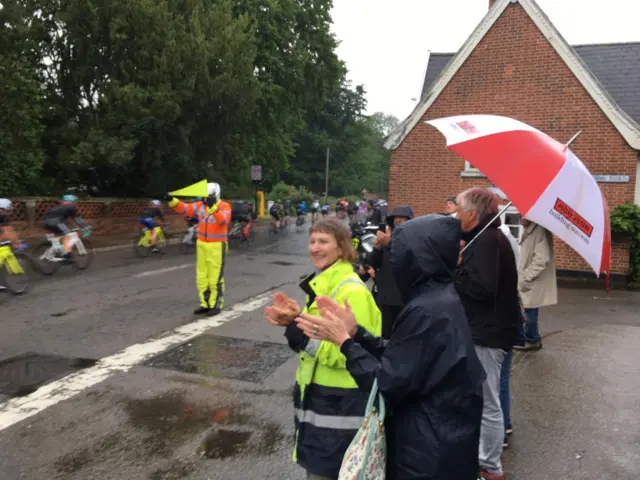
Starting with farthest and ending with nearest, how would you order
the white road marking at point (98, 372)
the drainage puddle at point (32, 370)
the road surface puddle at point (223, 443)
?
the drainage puddle at point (32, 370) < the white road marking at point (98, 372) < the road surface puddle at point (223, 443)

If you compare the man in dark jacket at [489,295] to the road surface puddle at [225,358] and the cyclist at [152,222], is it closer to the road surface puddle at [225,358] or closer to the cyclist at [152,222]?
the road surface puddle at [225,358]

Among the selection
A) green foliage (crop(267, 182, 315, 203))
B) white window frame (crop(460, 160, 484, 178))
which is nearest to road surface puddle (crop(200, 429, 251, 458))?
white window frame (crop(460, 160, 484, 178))

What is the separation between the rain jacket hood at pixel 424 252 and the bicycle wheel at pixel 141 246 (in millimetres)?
13621

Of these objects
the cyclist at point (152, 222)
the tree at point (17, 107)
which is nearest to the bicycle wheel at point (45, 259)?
the cyclist at point (152, 222)

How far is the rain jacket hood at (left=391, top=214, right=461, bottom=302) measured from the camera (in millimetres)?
2064

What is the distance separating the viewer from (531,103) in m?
13.6

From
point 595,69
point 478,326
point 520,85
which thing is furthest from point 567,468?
point 595,69

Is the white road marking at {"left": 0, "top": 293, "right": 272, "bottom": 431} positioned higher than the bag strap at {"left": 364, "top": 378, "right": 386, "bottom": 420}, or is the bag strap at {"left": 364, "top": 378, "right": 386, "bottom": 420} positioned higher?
the bag strap at {"left": 364, "top": 378, "right": 386, "bottom": 420}

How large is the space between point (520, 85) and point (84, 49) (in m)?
13.2

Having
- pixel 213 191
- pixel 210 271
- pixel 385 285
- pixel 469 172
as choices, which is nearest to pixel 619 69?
pixel 469 172

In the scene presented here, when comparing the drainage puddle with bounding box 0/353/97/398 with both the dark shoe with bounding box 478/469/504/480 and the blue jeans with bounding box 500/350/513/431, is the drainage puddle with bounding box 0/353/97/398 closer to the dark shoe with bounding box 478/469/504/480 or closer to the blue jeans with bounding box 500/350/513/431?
the dark shoe with bounding box 478/469/504/480

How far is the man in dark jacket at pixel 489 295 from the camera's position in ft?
11.3

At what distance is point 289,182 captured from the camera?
5541cm

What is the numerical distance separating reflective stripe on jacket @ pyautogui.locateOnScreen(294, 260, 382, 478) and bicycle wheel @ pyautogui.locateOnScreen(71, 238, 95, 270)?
35.0 ft
